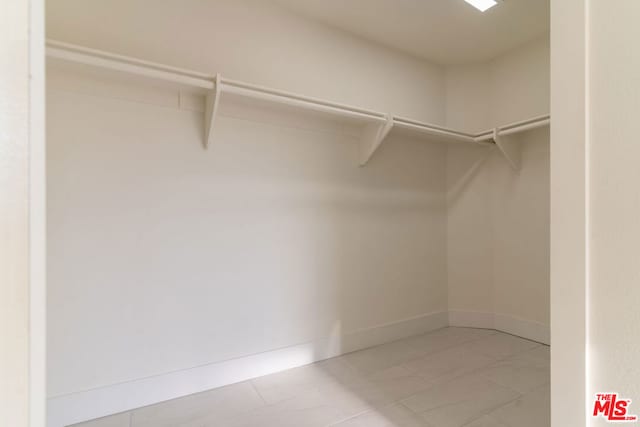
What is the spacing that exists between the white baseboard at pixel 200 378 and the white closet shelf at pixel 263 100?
1473mm

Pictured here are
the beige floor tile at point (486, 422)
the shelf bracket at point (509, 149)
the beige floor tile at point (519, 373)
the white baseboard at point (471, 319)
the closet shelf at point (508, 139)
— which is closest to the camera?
the beige floor tile at point (486, 422)

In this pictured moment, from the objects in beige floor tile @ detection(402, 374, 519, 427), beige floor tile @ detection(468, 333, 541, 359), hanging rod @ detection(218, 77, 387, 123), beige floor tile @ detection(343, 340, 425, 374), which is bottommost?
beige floor tile @ detection(343, 340, 425, 374)

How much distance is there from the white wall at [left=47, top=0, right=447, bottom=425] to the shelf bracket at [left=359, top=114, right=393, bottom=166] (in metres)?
0.09

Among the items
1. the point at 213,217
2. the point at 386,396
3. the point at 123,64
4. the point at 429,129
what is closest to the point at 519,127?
the point at 429,129

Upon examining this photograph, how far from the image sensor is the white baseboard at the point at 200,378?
5.07 ft

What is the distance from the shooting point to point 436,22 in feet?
7.52

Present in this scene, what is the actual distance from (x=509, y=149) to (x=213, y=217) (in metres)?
2.59

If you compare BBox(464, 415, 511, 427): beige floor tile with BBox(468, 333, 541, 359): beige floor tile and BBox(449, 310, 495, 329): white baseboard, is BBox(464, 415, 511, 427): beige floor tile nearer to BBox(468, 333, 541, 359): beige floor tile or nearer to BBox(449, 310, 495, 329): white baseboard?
BBox(468, 333, 541, 359): beige floor tile

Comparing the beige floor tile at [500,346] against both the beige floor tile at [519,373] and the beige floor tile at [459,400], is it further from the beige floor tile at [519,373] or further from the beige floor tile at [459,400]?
the beige floor tile at [459,400]

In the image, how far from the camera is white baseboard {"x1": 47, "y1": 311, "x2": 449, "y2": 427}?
155cm

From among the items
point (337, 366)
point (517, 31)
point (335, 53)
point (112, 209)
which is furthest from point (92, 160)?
point (517, 31)
